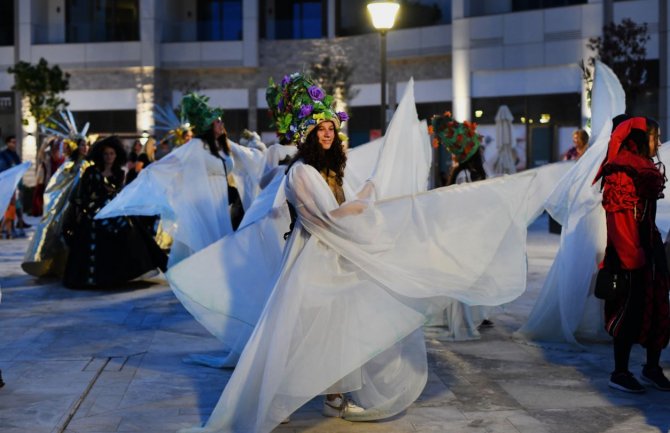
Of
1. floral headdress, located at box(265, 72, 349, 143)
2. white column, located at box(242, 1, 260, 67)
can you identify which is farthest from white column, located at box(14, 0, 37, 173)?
floral headdress, located at box(265, 72, 349, 143)

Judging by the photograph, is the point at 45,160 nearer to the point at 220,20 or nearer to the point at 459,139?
the point at 459,139

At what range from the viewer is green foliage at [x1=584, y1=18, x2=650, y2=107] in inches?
1160

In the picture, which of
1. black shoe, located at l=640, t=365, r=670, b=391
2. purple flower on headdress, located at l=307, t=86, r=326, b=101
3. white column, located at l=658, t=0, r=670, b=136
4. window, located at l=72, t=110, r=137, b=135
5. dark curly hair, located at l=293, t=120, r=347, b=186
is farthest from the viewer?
window, located at l=72, t=110, r=137, b=135

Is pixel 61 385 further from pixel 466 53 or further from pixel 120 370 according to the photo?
pixel 466 53

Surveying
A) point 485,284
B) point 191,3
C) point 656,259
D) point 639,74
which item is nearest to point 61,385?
point 485,284

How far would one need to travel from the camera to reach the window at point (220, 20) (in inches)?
1687

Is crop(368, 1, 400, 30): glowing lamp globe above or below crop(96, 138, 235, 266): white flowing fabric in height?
above

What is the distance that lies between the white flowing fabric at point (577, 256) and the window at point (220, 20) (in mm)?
34857

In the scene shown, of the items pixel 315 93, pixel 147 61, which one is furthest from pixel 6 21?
pixel 315 93

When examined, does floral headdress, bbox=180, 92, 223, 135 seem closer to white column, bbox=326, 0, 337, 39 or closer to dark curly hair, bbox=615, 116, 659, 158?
dark curly hair, bbox=615, 116, 659, 158

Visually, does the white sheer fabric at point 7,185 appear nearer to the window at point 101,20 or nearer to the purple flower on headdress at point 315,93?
the purple flower on headdress at point 315,93

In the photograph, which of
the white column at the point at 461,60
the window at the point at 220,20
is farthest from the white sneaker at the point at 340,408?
the window at the point at 220,20

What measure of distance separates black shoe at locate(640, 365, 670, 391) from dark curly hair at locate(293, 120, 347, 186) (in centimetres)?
245

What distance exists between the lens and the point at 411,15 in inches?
1549
